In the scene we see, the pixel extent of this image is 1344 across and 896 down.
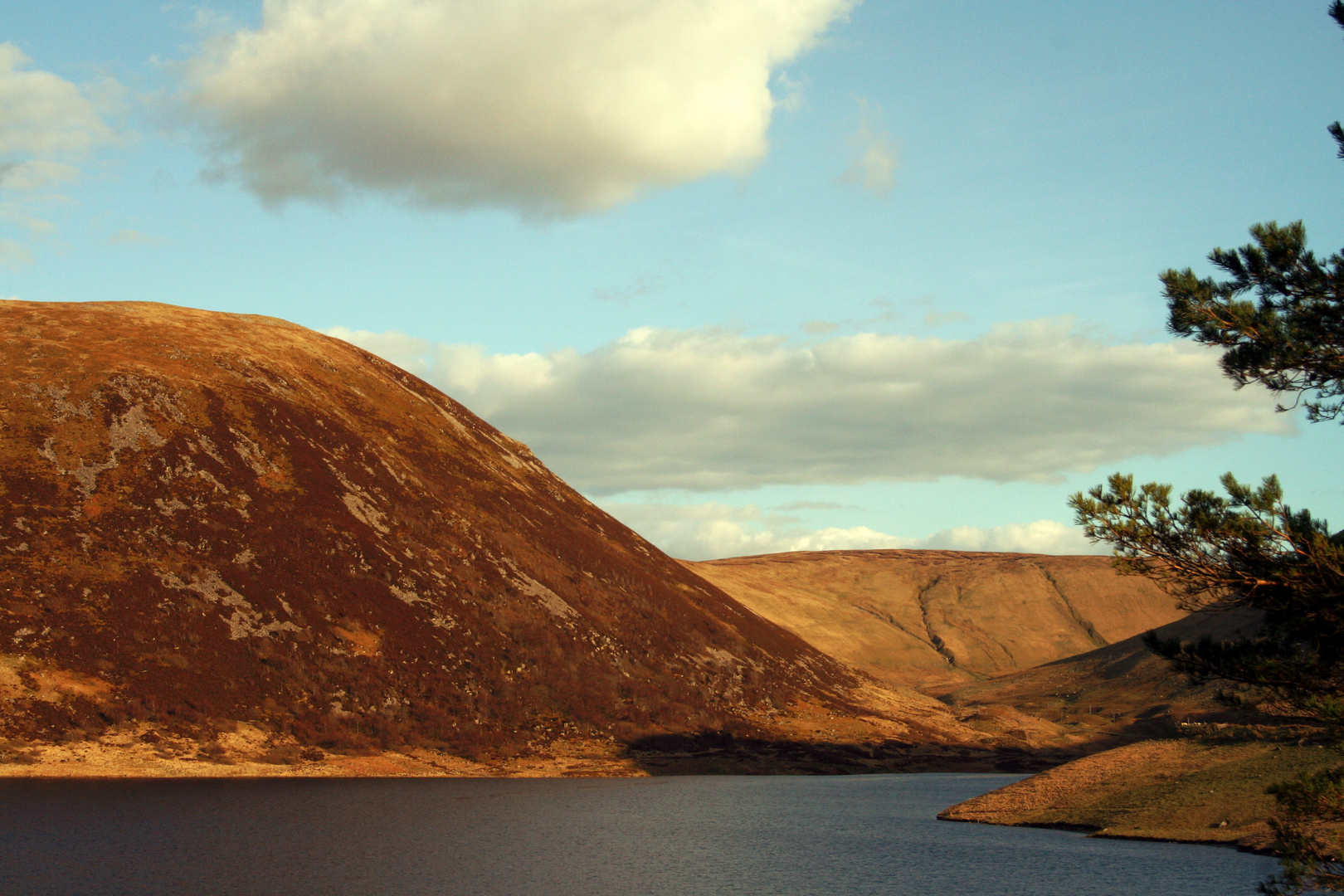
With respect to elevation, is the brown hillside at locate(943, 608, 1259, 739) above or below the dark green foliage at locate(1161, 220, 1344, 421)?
below

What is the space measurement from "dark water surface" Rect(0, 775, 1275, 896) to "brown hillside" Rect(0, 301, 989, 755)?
1106cm

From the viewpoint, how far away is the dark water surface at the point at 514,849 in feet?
109

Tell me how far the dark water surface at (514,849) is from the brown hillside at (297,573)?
36.3 ft

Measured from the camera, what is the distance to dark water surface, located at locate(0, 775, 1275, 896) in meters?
33.1

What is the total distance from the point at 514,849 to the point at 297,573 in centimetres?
4499

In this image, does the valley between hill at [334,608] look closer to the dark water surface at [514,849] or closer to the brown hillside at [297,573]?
the brown hillside at [297,573]

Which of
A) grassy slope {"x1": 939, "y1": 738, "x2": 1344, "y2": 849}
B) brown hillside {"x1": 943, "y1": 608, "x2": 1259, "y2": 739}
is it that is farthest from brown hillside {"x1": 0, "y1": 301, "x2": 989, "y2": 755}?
grassy slope {"x1": 939, "y1": 738, "x2": 1344, "y2": 849}

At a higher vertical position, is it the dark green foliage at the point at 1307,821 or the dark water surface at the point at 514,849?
the dark green foliage at the point at 1307,821

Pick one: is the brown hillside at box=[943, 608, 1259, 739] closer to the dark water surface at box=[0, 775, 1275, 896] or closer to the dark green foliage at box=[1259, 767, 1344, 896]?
the dark water surface at box=[0, 775, 1275, 896]

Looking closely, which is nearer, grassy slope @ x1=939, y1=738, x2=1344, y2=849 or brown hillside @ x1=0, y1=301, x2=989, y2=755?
grassy slope @ x1=939, y1=738, x2=1344, y2=849

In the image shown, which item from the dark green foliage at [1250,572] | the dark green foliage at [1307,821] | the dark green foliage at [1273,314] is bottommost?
the dark green foliage at [1307,821]

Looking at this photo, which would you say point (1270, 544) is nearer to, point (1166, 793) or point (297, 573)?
point (1166, 793)

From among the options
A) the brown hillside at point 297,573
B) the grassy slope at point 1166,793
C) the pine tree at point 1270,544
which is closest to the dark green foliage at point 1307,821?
the pine tree at point 1270,544

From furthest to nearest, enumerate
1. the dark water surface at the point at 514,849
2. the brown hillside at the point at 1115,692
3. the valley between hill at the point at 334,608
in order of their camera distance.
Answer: the brown hillside at the point at 1115,692 → the valley between hill at the point at 334,608 → the dark water surface at the point at 514,849
